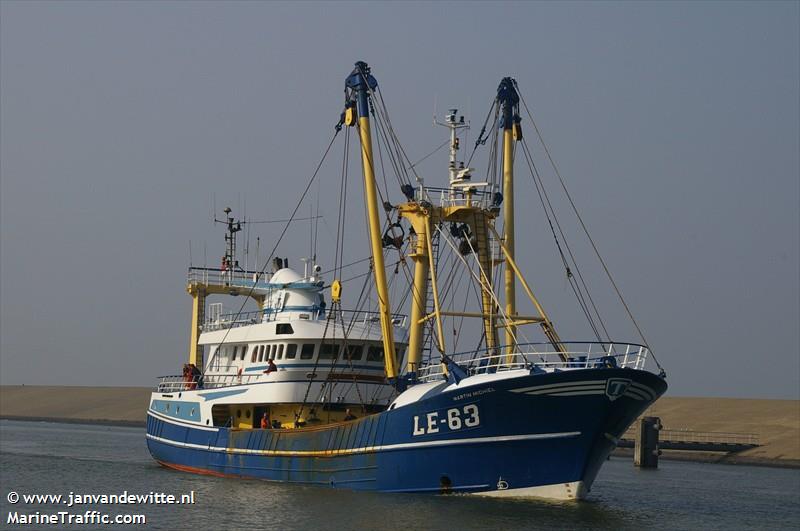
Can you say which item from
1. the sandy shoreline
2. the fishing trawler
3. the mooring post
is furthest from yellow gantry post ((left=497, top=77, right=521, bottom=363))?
the sandy shoreline

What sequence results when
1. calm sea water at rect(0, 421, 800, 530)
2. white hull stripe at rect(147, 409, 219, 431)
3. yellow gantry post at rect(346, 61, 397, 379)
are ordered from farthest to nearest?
white hull stripe at rect(147, 409, 219, 431) → yellow gantry post at rect(346, 61, 397, 379) → calm sea water at rect(0, 421, 800, 530)

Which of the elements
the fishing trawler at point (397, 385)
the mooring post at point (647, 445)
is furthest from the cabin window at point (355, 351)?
the mooring post at point (647, 445)

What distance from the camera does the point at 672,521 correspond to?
1324 inches

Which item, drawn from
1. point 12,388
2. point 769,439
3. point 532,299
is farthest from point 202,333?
point 12,388

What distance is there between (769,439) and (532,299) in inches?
1686

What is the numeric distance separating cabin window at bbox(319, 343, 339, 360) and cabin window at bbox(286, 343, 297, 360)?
3.22 feet

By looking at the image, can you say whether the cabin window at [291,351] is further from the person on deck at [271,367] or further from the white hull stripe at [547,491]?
the white hull stripe at [547,491]

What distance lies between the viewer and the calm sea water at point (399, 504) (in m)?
30.8

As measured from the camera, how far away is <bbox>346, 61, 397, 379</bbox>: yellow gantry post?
37.7 meters

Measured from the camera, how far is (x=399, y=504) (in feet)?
107

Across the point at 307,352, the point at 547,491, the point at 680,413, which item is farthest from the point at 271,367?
the point at 680,413

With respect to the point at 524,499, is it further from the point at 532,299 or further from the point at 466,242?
the point at 466,242

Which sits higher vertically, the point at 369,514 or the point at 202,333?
the point at 202,333

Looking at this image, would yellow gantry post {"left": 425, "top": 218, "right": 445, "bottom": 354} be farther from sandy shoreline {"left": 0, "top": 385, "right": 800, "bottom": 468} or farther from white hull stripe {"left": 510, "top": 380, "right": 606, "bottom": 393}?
sandy shoreline {"left": 0, "top": 385, "right": 800, "bottom": 468}
